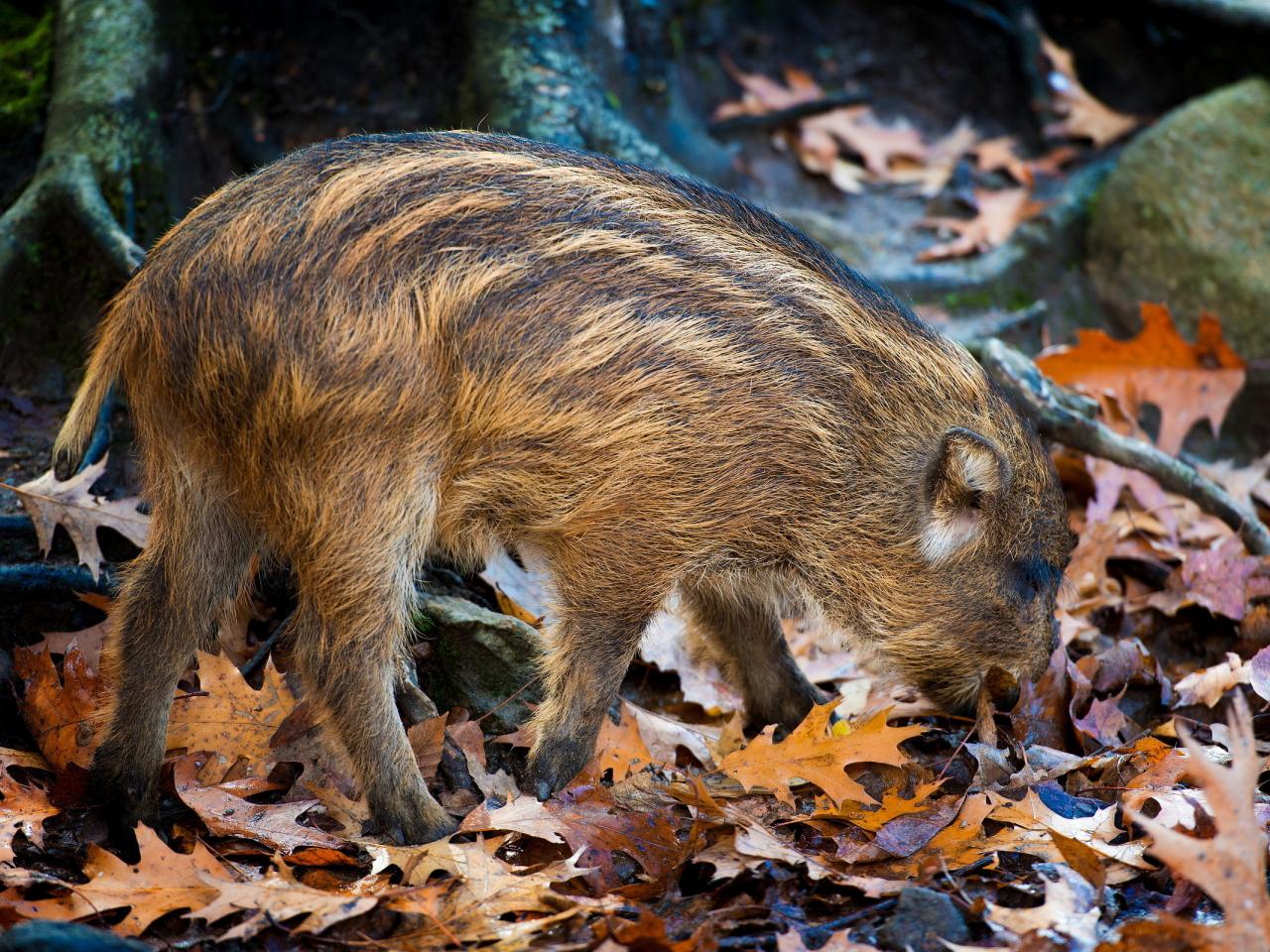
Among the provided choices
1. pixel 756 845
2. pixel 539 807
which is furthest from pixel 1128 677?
pixel 539 807

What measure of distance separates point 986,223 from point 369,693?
503 centimetres

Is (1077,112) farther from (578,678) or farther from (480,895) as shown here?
(480,895)

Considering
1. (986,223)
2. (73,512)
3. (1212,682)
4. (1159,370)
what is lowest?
(1212,682)

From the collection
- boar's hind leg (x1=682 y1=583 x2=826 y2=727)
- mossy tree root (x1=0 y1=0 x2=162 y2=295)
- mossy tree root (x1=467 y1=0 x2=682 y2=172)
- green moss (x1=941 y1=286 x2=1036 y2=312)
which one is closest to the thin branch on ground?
green moss (x1=941 y1=286 x2=1036 y2=312)

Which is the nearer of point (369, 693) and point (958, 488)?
point (369, 693)

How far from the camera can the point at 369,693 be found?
3.40 m

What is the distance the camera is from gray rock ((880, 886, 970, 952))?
2.81 m

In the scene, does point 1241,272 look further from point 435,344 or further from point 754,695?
point 435,344

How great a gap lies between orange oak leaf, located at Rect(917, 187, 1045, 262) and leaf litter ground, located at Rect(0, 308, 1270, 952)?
268 centimetres

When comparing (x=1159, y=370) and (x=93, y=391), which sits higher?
(x=93, y=391)

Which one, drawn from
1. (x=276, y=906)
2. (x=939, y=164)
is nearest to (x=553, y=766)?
(x=276, y=906)

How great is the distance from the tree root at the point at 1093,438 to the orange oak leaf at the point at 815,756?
1870 mm

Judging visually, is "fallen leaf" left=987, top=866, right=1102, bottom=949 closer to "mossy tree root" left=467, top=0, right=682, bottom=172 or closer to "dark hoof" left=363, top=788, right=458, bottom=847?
"dark hoof" left=363, top=788, right=458, bottom=847

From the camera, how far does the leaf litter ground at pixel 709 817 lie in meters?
2.89
